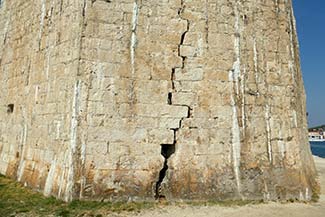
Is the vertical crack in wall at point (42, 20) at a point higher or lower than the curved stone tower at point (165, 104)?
higher

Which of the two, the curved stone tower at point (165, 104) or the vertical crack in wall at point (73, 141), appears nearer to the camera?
the vertical crack in wall at point (73, 141)

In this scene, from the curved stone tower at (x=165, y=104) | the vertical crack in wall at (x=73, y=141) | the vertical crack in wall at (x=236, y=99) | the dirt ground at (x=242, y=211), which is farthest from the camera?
the vertical crack in wall at (x=236, y=99)

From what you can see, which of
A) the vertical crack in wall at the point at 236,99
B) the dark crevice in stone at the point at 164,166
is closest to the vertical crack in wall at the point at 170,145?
the dark crevice in stone at the point at 164,166

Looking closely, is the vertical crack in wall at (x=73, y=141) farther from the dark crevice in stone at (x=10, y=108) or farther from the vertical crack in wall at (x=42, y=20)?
the dark crevice in stone at (x=10, y=108)

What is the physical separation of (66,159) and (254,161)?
11.0 ft

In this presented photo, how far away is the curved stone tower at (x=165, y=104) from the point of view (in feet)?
19.1

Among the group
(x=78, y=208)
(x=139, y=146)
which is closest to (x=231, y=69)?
(x=139, y=146)

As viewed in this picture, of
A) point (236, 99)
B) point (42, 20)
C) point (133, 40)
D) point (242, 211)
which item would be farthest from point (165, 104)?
point (42, 20)

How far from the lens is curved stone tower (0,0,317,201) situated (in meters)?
5.84

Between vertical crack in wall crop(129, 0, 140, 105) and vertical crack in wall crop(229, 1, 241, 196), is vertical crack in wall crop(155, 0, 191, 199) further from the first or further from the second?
vertical crack in wall crop(229, 1, 241, 196)

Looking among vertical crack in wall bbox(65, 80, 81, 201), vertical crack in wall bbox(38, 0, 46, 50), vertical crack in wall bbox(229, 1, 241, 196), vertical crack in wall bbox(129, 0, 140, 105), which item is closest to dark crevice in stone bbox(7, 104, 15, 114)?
vertical crack in wall bbox(38, 0, 46, 50)

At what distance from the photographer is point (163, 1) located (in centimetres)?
637

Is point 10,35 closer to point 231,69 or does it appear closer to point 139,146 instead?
point 139,146

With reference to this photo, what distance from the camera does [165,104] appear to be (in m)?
6.13
